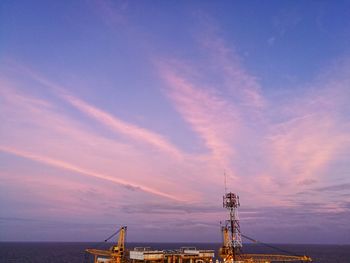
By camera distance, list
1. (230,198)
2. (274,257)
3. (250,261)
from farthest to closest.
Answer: (274,257)
(250,261)
(230,198)

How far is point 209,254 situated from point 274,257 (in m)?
25.3

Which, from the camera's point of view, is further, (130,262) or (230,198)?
(130,262)

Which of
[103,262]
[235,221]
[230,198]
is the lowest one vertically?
[103,262]

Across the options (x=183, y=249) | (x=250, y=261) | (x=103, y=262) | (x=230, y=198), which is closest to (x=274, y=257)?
(x=250, y=261)

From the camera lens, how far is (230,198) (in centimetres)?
9112

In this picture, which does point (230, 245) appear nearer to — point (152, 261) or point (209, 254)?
point (209, 254)

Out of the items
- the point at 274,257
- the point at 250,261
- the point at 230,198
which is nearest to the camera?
the point at 230,198

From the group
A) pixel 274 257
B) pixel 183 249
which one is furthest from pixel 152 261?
pixel 274 257

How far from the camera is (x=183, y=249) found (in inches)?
4348

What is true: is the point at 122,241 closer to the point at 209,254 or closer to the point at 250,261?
the point at 209,254

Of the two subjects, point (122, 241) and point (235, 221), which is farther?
point (122, 241)

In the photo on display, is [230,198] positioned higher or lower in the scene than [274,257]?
higher

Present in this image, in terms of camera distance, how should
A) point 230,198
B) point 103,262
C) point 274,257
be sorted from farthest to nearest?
point 274,257 → point 103,262 → point 230,198

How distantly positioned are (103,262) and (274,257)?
56660 millimetres
